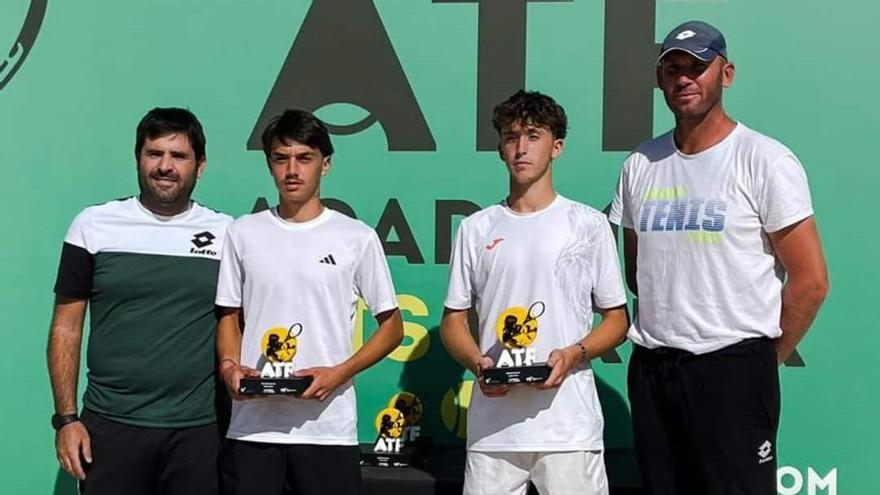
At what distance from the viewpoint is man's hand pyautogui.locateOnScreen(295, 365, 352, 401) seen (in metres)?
2.61

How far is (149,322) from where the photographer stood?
279 cm

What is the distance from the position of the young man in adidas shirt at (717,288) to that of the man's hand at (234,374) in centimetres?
107

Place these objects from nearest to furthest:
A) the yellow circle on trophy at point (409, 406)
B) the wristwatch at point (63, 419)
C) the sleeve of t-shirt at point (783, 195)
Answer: the sleeve of t-shirt at point (783, 195) → the wristwatch at point (63, 419) → the yellow circle on trophy at point (409, 406)

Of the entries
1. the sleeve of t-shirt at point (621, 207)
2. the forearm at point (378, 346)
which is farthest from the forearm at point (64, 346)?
the sleeve of t-shirt at point (621, 207)

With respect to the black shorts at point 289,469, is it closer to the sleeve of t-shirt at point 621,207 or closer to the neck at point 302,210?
the neck at point 302,210

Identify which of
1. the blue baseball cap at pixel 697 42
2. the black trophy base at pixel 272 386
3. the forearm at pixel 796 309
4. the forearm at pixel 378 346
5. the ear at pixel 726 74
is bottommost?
the black trophy base at pixel 272 386

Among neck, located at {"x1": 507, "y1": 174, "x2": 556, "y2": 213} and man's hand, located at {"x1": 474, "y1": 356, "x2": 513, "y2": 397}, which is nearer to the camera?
man's hand, located at {"x1": 474, "y1": 356, "x2": 513, "y2": 397}

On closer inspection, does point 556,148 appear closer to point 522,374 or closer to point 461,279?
point 461,279

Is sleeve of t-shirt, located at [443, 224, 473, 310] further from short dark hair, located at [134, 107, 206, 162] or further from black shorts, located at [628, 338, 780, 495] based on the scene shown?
short dark hair, located at [134, 107, 206, 162]

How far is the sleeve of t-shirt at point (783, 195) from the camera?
2400 mm

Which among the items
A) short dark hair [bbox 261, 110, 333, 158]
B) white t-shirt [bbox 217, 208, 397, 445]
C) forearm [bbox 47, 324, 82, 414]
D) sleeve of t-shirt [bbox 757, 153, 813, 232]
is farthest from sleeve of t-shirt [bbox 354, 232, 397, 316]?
sleeve of t-shirt [bbox 757, 153, 813, 232]

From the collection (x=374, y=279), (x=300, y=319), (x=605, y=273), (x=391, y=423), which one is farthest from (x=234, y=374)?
(x=605, y=273)

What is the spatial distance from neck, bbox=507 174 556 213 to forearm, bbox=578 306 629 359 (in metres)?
0.36

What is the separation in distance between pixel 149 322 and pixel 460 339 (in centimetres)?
92
